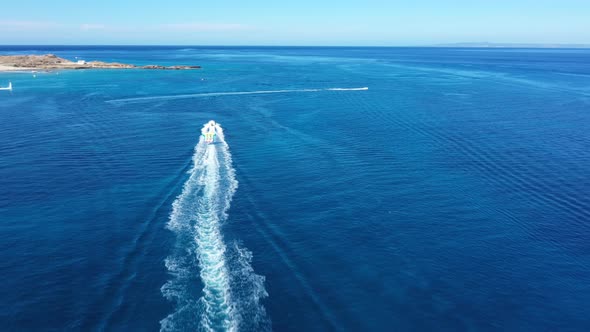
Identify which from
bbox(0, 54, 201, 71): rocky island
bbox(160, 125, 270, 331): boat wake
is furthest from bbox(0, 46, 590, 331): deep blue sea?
bbox(0, 54, 201, 71): rocky island

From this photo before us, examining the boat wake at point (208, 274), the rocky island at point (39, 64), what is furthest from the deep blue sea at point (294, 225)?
the rocky island at point (39, 64)

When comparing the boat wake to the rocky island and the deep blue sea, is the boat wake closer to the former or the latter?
the deep blue sea

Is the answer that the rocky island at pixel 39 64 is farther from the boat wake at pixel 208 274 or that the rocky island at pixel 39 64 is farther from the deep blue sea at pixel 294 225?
the boat wake at pixel 208 274

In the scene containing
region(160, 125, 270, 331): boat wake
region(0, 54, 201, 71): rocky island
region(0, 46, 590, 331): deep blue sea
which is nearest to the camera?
region(160, 125, 270, 331): boat wake

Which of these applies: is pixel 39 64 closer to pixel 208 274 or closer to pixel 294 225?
pixel 294 225

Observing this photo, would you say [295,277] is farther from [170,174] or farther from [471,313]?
[170,174]

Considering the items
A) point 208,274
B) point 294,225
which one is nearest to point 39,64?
point 294,225
